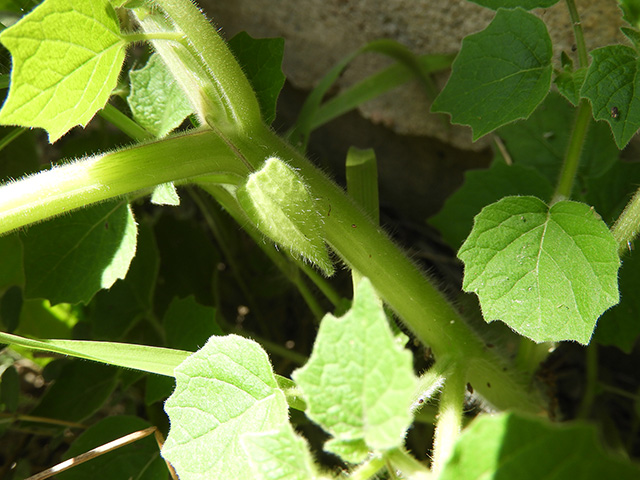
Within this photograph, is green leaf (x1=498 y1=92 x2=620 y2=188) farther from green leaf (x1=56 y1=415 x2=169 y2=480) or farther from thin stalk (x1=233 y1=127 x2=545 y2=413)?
green leaf (x1=56 y1=415 x2=169 y2=480)

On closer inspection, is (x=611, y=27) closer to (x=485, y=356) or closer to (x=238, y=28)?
(x=485, y=356)

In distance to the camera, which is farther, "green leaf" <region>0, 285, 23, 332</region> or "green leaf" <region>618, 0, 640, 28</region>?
"green leaf" <region>0, 285, 23, 332</region>

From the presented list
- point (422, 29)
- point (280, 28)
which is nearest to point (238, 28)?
point (280, 28)

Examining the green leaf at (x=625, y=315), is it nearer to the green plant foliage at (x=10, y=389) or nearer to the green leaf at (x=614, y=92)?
the green leaf at (x=614, y=92)

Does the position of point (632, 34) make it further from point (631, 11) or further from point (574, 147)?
point (574, 147)

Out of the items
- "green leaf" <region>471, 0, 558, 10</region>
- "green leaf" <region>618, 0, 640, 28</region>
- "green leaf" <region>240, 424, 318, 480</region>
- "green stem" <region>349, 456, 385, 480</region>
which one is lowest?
"green stem" <region>349, 456, 385, 480</region>

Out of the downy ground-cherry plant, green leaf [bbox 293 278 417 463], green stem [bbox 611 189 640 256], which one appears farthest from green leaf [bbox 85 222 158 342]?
green stem [bbox 611 189 640 256]

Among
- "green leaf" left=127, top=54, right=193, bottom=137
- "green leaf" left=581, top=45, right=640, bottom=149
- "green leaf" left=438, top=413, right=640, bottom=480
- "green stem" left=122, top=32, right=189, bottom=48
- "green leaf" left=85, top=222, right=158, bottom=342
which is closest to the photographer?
"green leaf" left=438, top=413, right=640, bottom=480

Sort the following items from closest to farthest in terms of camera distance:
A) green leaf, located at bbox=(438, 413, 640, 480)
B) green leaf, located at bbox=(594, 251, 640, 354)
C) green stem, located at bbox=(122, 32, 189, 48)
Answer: green leaf, located at bbox=(438, 413, 640, 480)
green stem, located at bbox=(122, 32, 189, 48)
green leaf, located at bbox=(594, 251, 640, 354)

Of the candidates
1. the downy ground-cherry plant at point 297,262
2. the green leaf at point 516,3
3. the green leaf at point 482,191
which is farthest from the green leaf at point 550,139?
the green leaf at point 516,3
